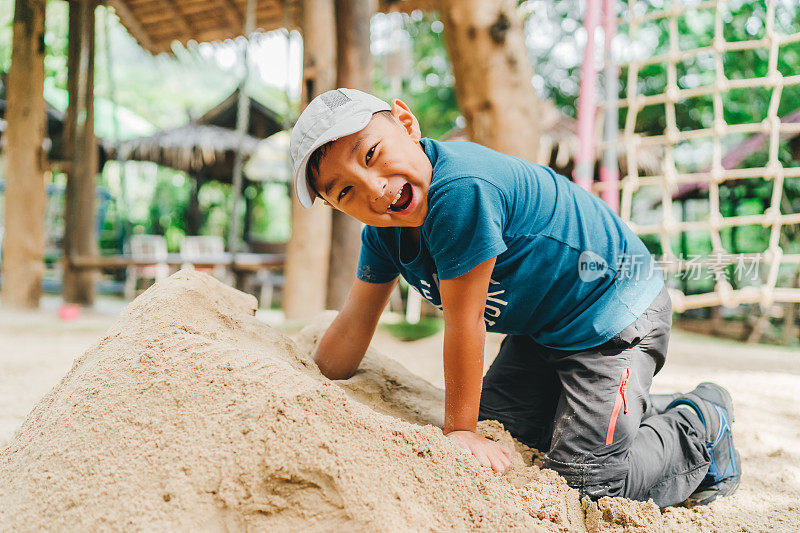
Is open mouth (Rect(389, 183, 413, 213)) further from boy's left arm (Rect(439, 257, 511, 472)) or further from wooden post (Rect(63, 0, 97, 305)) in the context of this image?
wooden post (Rect(63, 0, 97, 305))

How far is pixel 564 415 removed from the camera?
4.50ft

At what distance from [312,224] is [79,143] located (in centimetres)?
268

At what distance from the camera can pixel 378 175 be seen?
4.04 ft

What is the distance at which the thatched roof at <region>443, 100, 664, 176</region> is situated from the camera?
23.2ft

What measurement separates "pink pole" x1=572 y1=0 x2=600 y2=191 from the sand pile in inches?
91.9

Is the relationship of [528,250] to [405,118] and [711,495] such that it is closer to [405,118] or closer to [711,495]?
[405,118]

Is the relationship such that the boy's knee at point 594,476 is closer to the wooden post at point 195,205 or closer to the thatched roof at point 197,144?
the thatched roof at point 197,144

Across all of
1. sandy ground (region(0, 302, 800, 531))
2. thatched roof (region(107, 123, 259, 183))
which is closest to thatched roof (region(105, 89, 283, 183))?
thatched roof (region(107, 123, 259, 183))

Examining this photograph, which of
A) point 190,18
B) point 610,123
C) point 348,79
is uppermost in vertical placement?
point 190,18

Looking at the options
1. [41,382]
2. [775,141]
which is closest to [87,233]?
[41,382]

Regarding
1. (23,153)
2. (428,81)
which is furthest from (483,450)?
(428,81)

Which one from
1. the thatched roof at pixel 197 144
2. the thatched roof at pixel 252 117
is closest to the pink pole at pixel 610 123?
the thatched roof at pixel 197 144

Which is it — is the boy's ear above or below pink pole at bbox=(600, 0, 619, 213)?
below

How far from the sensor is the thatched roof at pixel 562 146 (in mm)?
7086
